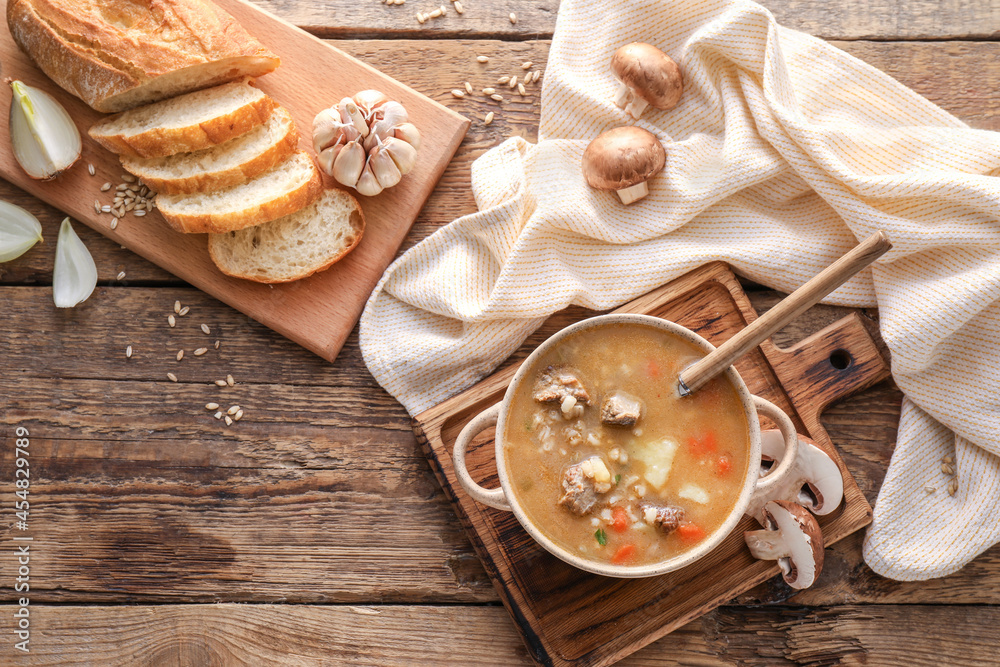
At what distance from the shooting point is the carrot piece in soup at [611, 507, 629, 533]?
1.80 meters

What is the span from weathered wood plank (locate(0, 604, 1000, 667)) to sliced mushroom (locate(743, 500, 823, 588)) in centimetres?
26

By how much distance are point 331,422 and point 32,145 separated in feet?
4.26

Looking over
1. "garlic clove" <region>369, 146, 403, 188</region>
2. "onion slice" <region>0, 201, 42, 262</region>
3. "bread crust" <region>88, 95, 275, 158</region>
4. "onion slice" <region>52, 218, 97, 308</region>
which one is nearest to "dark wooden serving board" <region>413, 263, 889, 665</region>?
"garlic clove" <region>369, 146, 403, 188</region>

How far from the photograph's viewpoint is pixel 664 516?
1772 millimetres

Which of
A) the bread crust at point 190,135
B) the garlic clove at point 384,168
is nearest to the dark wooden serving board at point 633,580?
the garlic clove at point 384,168

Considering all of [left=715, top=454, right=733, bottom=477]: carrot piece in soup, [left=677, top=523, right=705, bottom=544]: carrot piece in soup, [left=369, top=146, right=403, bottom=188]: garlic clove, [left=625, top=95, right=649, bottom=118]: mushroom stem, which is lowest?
[left=677, top=523, right=705, bottom=544]: carrot piece in soup

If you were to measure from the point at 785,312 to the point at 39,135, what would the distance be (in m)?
2.28

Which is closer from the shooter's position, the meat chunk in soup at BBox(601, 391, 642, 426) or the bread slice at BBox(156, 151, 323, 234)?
the meat chunk in soup at BBox(601, 391, 642, 426)

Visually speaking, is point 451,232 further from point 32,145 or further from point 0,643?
point 0,643

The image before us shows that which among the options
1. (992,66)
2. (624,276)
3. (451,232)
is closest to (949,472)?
(624,276)

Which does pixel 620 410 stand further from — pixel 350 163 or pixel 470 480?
pixel 350 163

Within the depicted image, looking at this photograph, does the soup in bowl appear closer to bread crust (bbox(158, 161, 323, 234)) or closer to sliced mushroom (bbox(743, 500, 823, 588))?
sliced mushroom (bbox(743, 500, 823, 588))

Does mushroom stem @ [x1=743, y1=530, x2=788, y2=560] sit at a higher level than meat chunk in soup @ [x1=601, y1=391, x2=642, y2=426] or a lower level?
lower

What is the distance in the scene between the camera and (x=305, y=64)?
236cm
